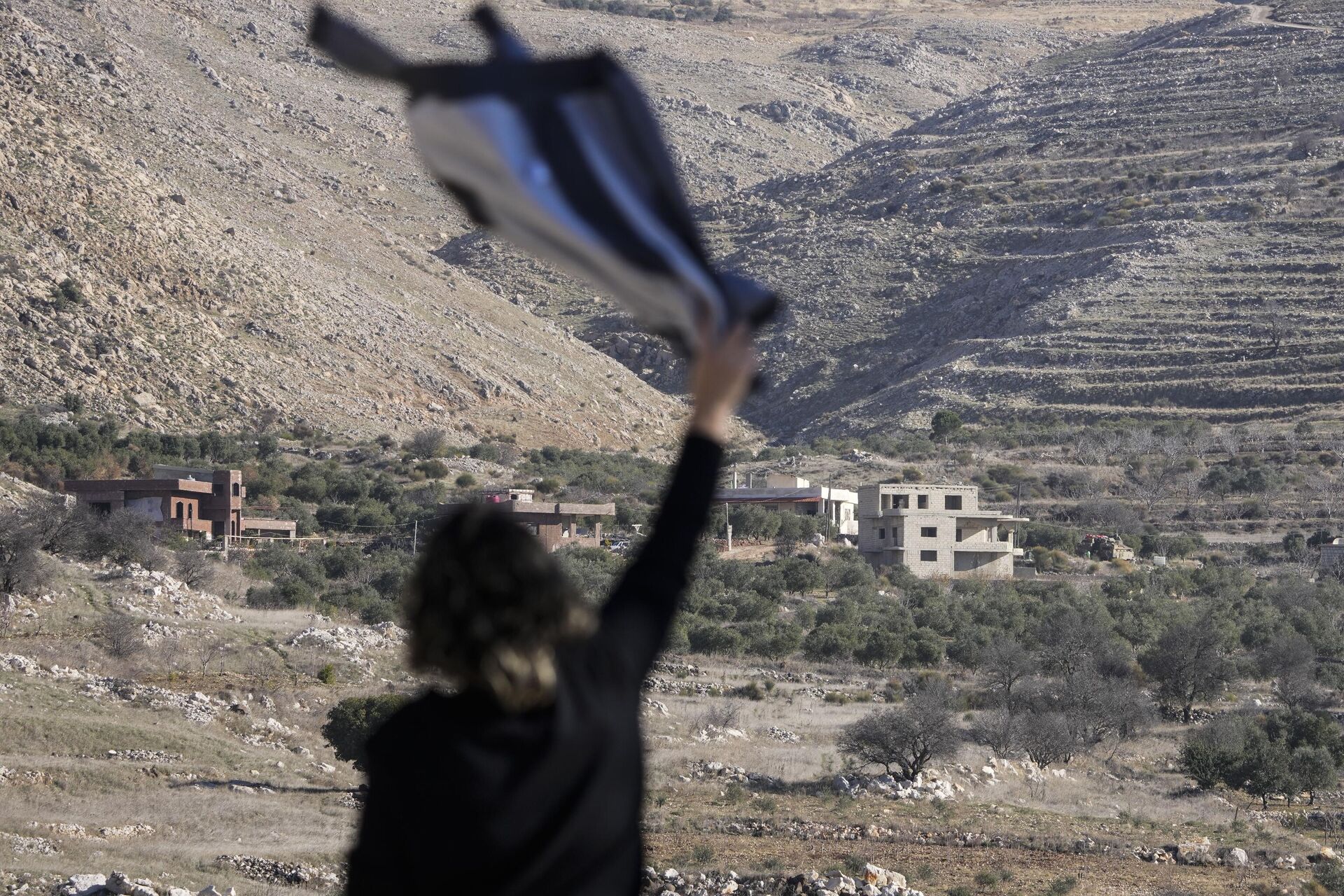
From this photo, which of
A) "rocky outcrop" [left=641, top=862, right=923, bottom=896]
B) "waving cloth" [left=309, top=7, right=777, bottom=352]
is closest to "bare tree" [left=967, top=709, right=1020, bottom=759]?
"rocky outcrop" [left=641, top=862, right=923, bottom=896]

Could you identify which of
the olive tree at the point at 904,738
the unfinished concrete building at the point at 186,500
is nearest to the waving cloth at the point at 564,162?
the olive tree at the point at 904,738

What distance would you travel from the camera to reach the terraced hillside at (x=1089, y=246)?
66.6m

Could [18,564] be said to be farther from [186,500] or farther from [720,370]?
[720,370]

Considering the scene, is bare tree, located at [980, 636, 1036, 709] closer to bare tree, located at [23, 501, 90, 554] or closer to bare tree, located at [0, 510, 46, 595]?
bare tree, located at [0, 510, 46, 595]

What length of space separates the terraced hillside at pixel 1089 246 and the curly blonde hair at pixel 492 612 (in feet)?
208

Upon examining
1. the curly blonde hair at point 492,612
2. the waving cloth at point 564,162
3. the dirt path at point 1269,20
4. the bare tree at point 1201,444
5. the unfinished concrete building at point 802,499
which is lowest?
the curly blonde hair at point 492,612

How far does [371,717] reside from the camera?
21.8 meters

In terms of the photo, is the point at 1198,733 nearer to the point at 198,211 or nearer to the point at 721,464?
the point at 721,464

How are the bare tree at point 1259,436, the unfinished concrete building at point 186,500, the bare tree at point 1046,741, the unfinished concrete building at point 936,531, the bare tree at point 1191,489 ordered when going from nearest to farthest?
the bare tree at point 1046,741 < the unfinished concrete building at point 186,500 < the unfinished concrete building at point 936,531 < the bare tree at point 1191,489 < the bare tree at point 1259,436

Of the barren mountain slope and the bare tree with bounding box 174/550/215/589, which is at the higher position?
the barren mountain slope

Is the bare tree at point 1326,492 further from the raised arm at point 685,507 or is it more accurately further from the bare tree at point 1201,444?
the raised arm at point 685,507

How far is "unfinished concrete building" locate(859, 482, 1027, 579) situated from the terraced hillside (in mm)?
17714

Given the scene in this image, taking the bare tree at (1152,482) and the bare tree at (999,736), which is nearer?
the bare tree at (999,736)

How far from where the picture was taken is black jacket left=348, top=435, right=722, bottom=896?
1.81m
